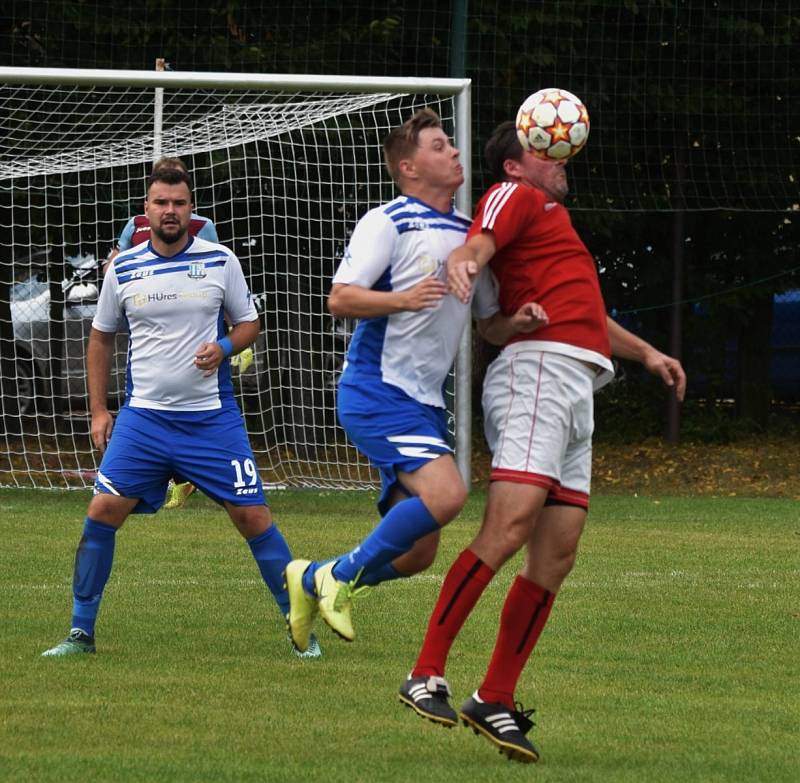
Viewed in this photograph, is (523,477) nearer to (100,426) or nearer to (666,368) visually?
(666,368)

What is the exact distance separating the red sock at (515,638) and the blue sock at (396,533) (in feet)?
1.23

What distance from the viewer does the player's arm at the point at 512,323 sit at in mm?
5332

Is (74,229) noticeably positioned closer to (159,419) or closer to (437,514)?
(159,419)

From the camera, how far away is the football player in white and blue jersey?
23.9ft

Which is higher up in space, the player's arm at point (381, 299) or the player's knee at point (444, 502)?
the player's arm at point (381, 299)

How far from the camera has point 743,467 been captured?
18.1 metres

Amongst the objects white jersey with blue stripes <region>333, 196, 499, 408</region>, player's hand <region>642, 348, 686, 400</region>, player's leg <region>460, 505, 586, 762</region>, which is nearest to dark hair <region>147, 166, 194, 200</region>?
white jersey with blue stripes <region>333, 196, 499, 408</region>

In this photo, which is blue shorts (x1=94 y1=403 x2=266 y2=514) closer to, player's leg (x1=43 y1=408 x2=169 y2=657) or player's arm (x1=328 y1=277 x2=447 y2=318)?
player's leg (x1=43 y1=408 x2=169 y2=657)

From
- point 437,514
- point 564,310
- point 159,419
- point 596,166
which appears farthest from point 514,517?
point 596,166

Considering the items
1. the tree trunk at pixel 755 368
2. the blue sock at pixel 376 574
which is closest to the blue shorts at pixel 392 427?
the blue sock at pixel 376 574

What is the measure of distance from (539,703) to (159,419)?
2245mm

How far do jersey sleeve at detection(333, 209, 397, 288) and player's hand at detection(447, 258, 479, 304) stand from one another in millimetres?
442

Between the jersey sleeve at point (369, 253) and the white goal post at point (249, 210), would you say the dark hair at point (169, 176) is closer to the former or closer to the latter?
the jersey sleeve at point (369, 253)

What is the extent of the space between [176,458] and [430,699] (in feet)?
8.04
